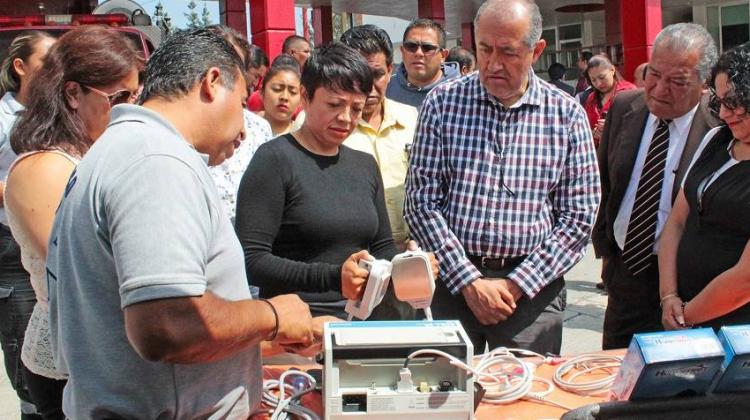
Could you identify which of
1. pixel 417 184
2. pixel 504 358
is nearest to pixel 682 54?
pixel 417 184

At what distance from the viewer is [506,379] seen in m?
1.96

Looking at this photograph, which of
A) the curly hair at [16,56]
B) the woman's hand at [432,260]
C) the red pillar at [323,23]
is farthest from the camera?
the red pillar at [323,23]

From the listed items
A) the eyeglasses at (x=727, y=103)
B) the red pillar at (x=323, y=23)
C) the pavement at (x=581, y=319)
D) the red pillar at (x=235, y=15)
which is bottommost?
the pavement at (x=581, y=319)

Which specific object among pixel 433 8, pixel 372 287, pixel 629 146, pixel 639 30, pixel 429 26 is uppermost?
pixel 433 8

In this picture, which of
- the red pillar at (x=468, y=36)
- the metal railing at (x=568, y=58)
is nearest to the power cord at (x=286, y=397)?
the red pillar at (x=468, y=36)

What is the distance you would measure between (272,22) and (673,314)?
7.65 meters

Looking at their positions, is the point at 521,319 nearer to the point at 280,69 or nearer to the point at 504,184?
the point at 504,184

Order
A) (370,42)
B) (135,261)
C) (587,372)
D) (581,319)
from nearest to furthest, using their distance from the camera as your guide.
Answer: (135,261) → (587,372) → (370,42) → (581,319)

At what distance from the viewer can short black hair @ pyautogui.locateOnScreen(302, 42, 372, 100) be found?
2.48m

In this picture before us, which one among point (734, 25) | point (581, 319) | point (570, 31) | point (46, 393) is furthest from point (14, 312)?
point (570, 31)

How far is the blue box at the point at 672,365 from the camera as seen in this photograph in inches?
57.1

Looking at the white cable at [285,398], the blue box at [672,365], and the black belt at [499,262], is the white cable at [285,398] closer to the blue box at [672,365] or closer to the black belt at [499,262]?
the blue box at [672,365]

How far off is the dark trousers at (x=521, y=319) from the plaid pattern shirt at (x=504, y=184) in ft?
0.31

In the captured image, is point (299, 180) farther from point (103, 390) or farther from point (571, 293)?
point (571, 293)
